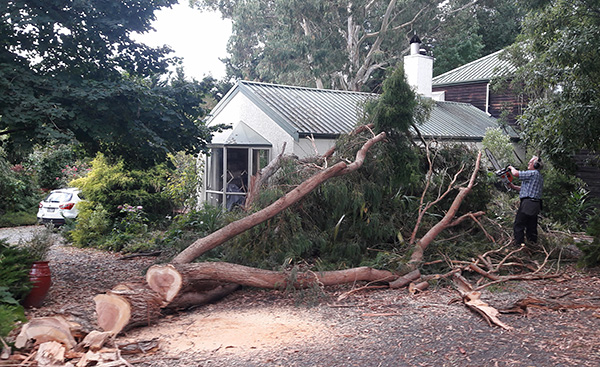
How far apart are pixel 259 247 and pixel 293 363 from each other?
3.42 meters

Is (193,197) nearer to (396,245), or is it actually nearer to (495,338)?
(396,245)

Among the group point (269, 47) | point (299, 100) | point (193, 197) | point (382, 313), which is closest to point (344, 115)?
point (299, 100)

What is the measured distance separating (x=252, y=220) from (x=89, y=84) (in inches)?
128

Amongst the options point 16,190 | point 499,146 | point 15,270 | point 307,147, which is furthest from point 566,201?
point 16,190

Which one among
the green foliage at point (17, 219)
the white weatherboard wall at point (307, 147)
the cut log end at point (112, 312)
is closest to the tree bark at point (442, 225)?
the white weatherboard wall at point (307, 147)

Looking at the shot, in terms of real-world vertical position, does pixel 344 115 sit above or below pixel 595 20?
below

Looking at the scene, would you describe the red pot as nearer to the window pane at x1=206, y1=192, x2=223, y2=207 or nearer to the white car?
the window pane at x1=206, y1=192, x2=223, y2=207

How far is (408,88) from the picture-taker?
30.9 feet

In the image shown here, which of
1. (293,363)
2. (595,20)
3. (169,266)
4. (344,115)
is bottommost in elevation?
(293,363)

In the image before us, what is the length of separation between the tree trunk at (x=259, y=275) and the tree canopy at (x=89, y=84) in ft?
8.02

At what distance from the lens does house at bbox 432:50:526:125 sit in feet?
66.9

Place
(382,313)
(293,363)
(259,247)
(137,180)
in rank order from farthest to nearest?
(137,180) → (259,247) → (382,313) → (293,363)

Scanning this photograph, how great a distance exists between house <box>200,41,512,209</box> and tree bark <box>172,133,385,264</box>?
13.4 ft

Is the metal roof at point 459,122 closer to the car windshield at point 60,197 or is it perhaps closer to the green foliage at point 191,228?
the green foliage at point 191,228
